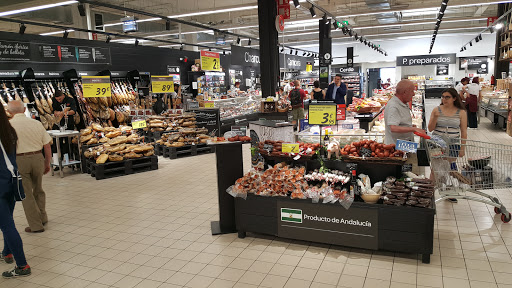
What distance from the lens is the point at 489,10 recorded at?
1977 cm

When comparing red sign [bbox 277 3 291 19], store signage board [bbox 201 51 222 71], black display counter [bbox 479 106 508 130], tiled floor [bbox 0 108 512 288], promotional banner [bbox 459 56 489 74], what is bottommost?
tiled floor [bbox 0 108 512 288]

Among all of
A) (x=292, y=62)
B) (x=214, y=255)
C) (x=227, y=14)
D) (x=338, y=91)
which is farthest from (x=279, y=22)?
(x=292, y=62)

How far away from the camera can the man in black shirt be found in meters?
8.51

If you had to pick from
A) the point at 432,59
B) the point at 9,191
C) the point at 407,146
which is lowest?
the point at 9,191

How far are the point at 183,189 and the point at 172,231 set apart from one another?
2077mm

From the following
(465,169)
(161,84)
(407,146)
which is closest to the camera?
(407,146)

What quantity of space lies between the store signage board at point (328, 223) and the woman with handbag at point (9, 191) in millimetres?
2712

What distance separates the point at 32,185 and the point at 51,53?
7.00 metres

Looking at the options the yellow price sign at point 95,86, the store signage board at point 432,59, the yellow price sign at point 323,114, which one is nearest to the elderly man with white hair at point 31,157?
the yellow price sign at point 323,114

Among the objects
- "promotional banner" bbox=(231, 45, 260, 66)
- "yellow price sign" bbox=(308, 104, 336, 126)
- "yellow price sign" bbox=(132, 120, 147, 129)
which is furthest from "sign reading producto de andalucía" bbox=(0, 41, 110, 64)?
"yellow price sign" bbox=(308, 104, 336, 126)

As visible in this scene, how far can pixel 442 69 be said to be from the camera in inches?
1062

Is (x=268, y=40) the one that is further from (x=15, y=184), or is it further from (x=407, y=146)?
(x=15, y=184)

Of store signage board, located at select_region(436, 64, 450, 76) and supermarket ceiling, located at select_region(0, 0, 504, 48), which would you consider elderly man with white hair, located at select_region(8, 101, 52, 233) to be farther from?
store signage board, located at select_region(436, 64, 450, 76)

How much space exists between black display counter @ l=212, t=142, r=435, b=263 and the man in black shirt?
567 cm
